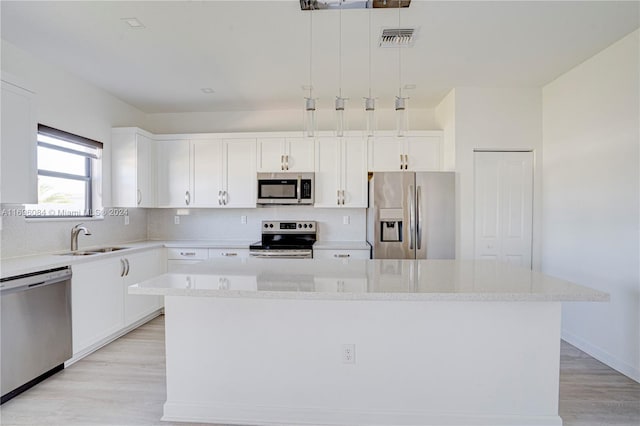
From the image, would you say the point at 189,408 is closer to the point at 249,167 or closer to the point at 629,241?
the point at 249,167

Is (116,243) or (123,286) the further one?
(116,243)

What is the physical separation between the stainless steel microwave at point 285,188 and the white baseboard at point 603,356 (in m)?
3.04

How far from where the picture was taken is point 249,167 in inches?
163

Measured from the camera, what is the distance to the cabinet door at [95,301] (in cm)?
272

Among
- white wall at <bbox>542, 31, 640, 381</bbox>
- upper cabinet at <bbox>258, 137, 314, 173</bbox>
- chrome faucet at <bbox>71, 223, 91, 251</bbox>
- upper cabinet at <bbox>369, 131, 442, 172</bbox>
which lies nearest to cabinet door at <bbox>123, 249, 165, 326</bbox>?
chrome faucet at <bbox>71, 223, 91, 251</bbox>

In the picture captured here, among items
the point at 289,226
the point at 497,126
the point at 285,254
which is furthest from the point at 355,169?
the point at 497,126

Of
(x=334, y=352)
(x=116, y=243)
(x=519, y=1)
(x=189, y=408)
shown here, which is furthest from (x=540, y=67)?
(x=116, y=243)

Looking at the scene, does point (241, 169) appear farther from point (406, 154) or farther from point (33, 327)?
point (33, 327)

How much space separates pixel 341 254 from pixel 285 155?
1417 mm

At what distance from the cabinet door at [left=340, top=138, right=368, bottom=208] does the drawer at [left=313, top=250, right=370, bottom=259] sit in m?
0.61

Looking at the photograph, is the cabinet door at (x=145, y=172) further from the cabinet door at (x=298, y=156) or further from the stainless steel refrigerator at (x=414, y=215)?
the stainless steel refrigerator at (x=414, y=215)

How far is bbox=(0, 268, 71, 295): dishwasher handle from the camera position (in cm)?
215

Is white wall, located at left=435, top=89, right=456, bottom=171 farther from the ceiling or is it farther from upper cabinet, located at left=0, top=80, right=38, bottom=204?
upper cabinet, located at left=0, top=80, right=38, bottom=204

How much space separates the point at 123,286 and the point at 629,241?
4.52 meters
